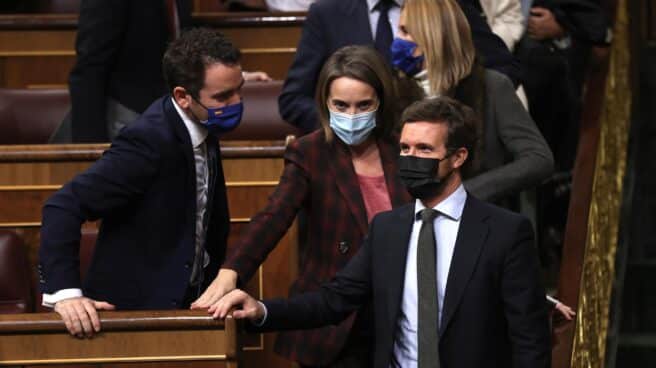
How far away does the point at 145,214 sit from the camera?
3.90 m

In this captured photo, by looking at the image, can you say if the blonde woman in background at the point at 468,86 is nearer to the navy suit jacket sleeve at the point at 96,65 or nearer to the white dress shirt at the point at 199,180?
the white dress shirt at the point at 199,180

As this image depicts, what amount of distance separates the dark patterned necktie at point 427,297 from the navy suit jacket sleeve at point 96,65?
2276 millimetres

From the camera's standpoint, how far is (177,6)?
5.89 metres

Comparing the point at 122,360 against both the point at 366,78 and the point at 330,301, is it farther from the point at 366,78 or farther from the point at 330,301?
the point at 366,78

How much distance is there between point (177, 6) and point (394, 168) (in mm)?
2024

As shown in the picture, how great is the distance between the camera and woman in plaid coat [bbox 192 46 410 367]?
3988 millimetres

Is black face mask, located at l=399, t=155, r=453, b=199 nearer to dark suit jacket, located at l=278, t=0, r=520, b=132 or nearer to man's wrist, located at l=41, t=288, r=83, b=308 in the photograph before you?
man's wrist, located at l=41, t=288, r=83, b=308

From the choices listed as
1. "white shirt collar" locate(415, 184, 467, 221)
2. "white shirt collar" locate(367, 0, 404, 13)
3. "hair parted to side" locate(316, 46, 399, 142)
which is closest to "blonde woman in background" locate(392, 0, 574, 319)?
"hair parted to side" locate(316, 46, 399, 142)

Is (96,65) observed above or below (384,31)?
below

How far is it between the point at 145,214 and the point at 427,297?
Answer: 777 millimetres

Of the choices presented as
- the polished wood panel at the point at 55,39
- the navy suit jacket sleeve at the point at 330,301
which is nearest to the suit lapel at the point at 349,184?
the navy suit jacket sleeve at the point at 330,301

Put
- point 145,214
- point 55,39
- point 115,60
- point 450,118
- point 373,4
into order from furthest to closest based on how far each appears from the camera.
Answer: point 55,39 < point 115,60 < point 373,4 < point 145,214 < point 450,118

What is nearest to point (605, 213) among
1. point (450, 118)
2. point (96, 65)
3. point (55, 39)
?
point (96, 65)

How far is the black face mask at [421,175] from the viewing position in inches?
142
